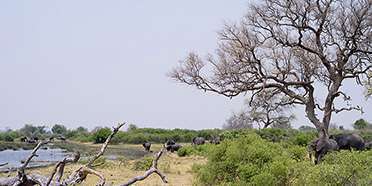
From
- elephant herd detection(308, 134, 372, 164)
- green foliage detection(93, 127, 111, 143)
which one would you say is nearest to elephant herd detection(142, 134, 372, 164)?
elephant herd detection(308, 134, 372, 164)

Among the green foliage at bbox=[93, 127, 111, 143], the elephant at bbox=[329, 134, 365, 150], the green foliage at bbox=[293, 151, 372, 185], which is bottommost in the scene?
the green foliage at bbox=[293, 151, 372, 185]

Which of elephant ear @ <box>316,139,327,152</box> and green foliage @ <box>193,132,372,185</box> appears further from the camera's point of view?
elephant ear @ <box>316,139,327,152</box>

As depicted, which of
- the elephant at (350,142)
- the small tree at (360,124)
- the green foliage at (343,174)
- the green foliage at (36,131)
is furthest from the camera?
the small tree at (360,124)

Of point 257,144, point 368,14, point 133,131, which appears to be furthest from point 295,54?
point 133,131

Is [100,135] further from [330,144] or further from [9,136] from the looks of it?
[330,144]

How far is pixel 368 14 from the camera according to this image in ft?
79.7

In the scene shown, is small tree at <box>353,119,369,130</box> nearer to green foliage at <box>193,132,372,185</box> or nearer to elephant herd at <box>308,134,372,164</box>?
elephant herd at <box>308,134,372,164</box>

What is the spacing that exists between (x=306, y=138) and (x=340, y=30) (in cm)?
778

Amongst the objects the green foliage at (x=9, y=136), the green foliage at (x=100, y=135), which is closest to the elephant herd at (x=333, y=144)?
the green foliage at (x=100, y=135)

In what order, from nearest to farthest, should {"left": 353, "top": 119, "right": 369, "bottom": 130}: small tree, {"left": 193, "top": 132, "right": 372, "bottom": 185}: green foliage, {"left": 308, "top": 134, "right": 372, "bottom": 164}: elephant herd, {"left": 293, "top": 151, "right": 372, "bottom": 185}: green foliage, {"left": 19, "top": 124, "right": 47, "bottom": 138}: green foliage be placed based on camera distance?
{"left": 19, "top": 124, "right": 47, "bottom": 138}: green foliage
{"left": 293, "top": 151, "right": 372, "bottom": 185}: green foliage
{"left": 193, "top": 132, "right": 372, "bottom": 185}: green foliage
{"left": 308, "top": 134, "right": 372, "bottom": 164}: elephant herd
{"left": 353, "top": 119, "right": 369, "bottom": 130}: small tree

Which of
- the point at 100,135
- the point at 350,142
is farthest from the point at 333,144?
the point at 100,135

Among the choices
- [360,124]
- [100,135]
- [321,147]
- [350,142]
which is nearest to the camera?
[321,147]

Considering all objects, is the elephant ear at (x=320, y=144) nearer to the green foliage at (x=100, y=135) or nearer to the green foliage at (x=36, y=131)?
the green foliage at (x=36, y=131)

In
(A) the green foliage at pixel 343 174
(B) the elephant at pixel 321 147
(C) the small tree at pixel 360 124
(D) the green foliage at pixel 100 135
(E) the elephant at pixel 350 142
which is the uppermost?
(C) the small tree at pixel 360 124
